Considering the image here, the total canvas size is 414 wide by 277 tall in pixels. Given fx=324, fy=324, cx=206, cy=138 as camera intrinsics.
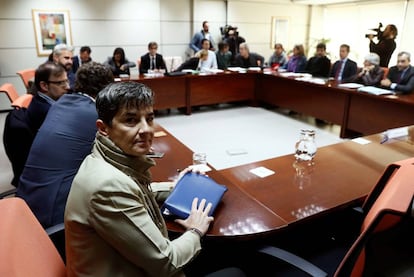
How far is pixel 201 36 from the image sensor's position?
7.60 metres

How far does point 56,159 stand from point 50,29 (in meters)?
5.61

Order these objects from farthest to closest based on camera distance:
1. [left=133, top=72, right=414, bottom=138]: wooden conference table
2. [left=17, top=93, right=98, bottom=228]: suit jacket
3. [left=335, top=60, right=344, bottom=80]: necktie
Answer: [left=335, top=60, right=344, bottom=80]: necktie
[left=133, top=72, right=414, bottom=138]: wooden conference table
[left=17, top=93, right=98, bottom=228]: suit jacket

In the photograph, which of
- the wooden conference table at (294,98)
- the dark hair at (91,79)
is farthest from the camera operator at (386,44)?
the dark hair at (91,79)

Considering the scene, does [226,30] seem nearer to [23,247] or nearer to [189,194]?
[189,194]

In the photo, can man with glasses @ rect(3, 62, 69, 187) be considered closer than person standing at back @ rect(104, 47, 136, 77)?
Yes

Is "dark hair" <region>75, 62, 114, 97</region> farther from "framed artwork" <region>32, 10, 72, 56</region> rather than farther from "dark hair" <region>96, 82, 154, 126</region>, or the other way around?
"framed artwork" <region>32, 10, 72, 56</region>

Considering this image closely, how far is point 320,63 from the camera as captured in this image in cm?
611

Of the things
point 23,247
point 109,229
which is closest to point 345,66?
point 109,229

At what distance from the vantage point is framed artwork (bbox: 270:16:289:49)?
9023 mm

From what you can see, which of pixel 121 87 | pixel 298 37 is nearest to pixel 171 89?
pixel 121 87

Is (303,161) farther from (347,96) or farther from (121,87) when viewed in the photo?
(347,96)

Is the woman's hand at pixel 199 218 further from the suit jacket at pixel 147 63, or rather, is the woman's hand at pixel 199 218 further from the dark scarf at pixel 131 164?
the suit jacket at pixel 147 63

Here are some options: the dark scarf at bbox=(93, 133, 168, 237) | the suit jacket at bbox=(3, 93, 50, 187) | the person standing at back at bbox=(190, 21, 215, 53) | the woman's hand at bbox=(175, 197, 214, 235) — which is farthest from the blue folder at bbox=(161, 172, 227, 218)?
the person standing at back at bbox=(190, 21, 215, 53)

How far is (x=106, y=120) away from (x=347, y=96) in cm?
422
